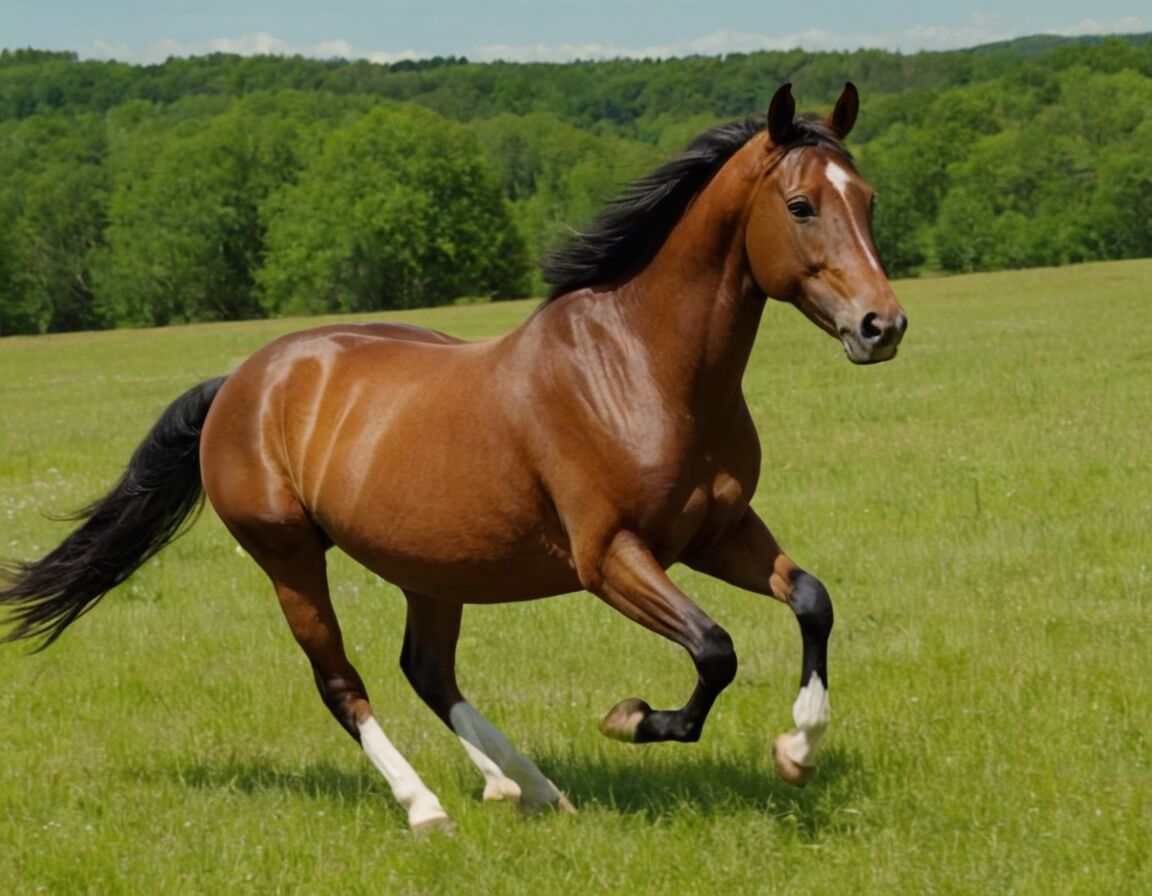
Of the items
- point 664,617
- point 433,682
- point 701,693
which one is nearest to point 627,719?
point 701,693

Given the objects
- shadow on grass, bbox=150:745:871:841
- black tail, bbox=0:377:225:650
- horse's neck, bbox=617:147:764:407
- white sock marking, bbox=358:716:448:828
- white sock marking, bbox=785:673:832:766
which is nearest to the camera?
white sock marking, bbox=785:673:832:766

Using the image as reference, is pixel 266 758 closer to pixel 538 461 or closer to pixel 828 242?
pixel 538 461

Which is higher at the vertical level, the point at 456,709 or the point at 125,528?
the point at 125,528

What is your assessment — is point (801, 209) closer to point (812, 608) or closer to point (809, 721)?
point (812, 608)

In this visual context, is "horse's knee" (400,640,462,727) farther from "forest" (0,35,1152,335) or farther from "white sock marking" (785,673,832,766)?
"forest" (0,35,1152,335)

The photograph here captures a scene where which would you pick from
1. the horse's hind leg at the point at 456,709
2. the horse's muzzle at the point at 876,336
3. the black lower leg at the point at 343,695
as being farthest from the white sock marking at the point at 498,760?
the horse's muzzle at the point at 876,336

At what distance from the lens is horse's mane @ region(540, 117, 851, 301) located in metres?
5.70

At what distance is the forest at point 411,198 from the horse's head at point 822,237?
231 feet

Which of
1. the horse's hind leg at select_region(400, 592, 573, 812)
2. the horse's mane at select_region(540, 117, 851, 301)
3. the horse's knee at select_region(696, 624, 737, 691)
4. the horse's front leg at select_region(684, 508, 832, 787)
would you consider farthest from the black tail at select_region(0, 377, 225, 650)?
the horse's knee at select_region(696, 624, 737, 691)

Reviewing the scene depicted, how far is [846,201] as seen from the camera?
5.09m

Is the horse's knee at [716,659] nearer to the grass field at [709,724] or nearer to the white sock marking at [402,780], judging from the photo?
the grass field at [709,724]

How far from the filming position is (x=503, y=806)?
615 centimetres

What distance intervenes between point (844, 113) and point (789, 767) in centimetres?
229

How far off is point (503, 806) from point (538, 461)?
141cm
